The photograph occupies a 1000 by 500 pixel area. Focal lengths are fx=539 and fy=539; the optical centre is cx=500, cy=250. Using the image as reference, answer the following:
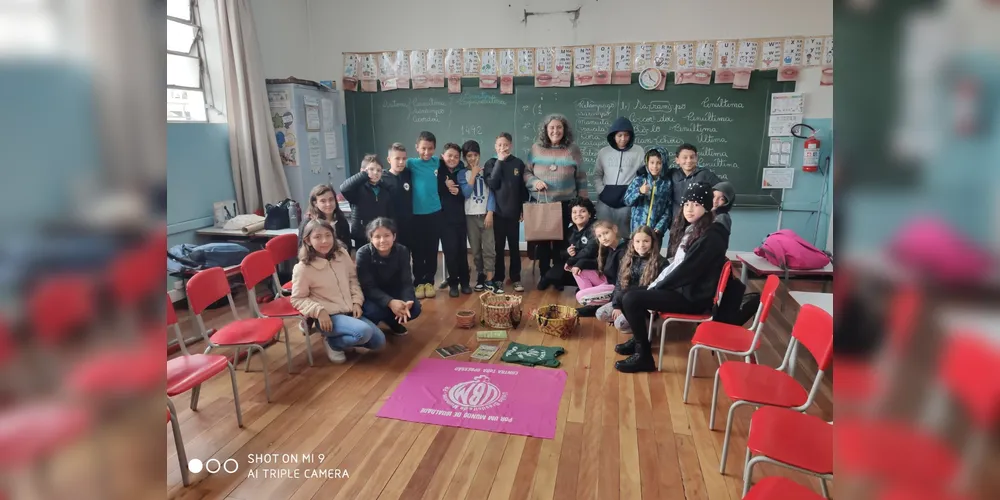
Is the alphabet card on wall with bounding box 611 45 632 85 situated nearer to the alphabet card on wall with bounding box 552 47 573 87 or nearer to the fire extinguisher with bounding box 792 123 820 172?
the alphabet card on wall with bounding box 552 47 573 87

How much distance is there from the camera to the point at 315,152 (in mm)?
5254

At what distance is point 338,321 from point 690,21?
13.3 ft

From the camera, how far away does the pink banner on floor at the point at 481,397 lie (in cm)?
261

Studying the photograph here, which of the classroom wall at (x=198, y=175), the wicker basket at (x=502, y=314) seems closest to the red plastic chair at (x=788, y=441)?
the wicker basket at (x=502, y=314)

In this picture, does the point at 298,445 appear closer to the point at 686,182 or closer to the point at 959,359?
the point at 959,359

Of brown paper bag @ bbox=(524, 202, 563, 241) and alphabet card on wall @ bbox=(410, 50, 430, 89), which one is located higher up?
alphabet card on wall @ bbox=(410, 50, 430, 89)

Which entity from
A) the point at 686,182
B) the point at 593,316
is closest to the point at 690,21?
the point at 686,182

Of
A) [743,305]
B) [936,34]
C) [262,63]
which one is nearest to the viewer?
[936,34]

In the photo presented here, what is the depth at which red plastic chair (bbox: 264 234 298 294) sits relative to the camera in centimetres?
357

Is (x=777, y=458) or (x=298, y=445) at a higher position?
(x=777, y=458)

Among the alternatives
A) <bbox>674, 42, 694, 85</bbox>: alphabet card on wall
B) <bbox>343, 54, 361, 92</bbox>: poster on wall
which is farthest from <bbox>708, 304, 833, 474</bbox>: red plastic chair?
<bbox>343, 54, 361, 92</bbox>: poster on wall

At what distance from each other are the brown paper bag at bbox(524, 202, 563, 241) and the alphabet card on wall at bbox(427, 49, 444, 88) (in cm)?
187

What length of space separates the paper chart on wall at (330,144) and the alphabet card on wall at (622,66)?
284 centimetres

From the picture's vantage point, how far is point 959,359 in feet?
0.55
